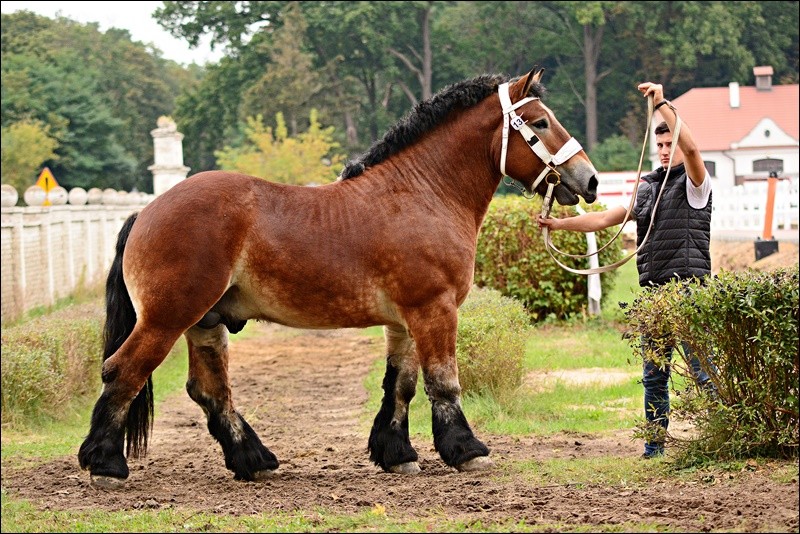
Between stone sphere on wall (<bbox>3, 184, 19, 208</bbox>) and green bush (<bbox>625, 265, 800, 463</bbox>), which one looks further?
stone sphere on wall (<bbox>3, 184, 19, 208</bbox>)

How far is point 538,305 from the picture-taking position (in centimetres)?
1470

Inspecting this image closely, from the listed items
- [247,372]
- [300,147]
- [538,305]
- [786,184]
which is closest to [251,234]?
[247,372]

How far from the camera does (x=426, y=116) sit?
7.65 metres

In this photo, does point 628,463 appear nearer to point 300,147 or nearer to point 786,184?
point 786,184

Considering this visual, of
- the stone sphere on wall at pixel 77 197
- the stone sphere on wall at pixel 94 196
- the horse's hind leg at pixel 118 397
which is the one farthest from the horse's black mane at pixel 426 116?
the stone sphere on wall at pixel 94 196

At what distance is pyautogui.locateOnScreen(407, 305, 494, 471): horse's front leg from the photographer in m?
7.04

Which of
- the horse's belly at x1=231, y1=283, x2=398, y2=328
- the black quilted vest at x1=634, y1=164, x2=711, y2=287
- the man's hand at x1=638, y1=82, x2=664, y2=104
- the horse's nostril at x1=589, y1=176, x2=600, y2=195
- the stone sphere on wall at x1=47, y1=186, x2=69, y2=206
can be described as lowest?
the horse's belly at x1=231, y1=283, x2=398, y2=328

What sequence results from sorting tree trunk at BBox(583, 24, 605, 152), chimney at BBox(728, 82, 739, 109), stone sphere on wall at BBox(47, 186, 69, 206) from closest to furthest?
stone sphere on wall at BBox(47, 186, 69, 206) → chimney at BBox(728, 82, 739, 109) → tree trunk at BBox(583, 24, 605, 152)

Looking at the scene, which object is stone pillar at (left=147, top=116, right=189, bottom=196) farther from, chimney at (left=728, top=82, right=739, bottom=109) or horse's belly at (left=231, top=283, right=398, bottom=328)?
chimney at (left=728, top=82, right=739, bottom=109)

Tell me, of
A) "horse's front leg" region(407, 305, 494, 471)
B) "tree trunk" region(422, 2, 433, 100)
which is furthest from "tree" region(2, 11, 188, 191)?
"horse's front leg" region(407, 305, 494, 471)

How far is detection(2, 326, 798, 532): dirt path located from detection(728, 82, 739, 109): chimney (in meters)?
50.0

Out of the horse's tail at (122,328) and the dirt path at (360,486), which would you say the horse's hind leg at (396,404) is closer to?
the dirt path at (360,486)

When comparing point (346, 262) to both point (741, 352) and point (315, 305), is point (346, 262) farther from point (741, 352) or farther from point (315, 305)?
point (741, 352)

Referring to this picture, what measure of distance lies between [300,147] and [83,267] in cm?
2265
